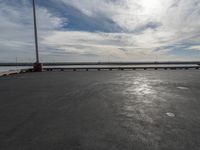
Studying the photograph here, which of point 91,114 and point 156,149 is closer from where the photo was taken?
point 156,149

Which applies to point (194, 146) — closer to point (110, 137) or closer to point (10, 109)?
point (110, 137)

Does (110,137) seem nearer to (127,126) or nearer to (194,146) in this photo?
(127,126)

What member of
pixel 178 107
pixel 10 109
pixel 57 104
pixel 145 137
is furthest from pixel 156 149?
pixel 10 109

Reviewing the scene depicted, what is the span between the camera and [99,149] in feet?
12.2

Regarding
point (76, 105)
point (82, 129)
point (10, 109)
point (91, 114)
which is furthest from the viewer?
point (76, 105)

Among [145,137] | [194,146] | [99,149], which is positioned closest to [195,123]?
[194,146]

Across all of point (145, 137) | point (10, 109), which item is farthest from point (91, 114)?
point (10, 109)

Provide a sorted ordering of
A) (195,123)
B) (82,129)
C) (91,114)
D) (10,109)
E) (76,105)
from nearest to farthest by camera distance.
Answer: (82,129) < (195,123) < (91,114) < (10,109) < (76,105)

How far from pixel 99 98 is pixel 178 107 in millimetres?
3517

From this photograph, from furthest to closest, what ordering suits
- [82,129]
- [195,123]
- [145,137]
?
[195,123] → [82,129] → [145,137]

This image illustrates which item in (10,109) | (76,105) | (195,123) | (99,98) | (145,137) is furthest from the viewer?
(99,98)

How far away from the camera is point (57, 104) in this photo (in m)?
7.30

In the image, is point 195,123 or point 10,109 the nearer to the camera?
point 195,123

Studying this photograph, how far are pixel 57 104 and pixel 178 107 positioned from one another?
495cm
